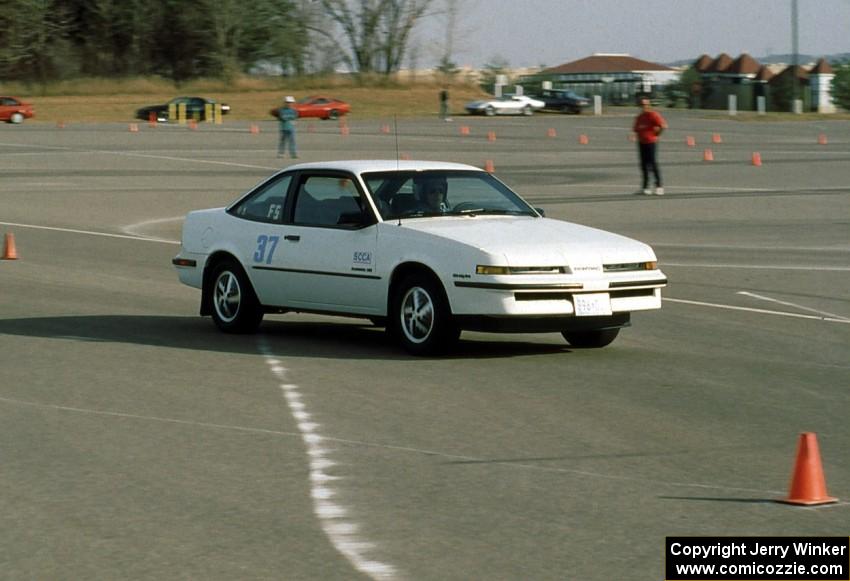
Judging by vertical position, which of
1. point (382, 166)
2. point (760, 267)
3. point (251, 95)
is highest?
point (251, 95)

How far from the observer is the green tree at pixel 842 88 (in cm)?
10844

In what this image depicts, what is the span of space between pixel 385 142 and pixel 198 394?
44852 mm

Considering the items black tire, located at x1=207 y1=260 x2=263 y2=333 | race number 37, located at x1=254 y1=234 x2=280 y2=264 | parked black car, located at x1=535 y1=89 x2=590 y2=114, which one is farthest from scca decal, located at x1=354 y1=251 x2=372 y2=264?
parked black car, located at x1=535 y1=89 x2=590 y2=114

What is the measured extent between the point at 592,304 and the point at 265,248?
3.12 metres

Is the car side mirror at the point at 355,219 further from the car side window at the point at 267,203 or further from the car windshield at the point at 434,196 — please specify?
the car side window at the point at 267,203

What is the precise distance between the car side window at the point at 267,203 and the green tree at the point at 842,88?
10044cm

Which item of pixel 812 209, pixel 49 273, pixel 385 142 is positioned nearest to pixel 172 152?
pixel 385 142

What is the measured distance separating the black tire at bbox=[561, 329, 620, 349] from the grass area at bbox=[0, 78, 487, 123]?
220 ft

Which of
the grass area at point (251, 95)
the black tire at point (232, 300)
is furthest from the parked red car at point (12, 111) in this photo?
the black tire at point (232, 300)

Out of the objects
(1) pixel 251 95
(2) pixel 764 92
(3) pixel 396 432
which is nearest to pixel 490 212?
(3) pixel 396 432

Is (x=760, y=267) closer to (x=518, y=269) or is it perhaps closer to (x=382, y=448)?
(x=518, y=269)

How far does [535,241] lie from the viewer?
36.7 ft

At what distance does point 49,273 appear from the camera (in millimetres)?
18531

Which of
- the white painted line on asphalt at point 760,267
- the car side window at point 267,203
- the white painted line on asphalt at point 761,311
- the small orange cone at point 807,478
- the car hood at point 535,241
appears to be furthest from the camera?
the white painted line on asphalt at point 760,267
